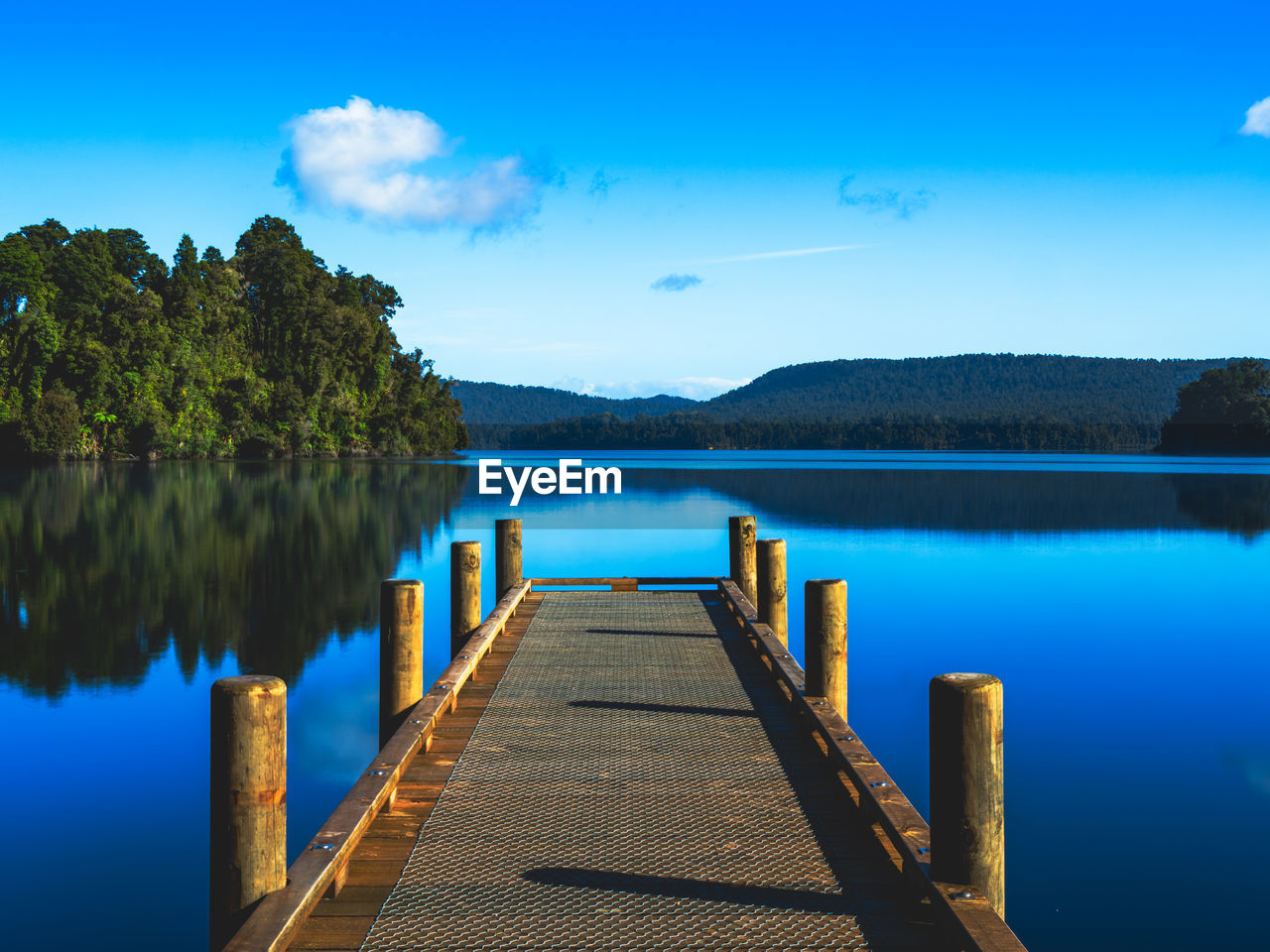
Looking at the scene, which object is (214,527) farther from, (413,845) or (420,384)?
(420,384)

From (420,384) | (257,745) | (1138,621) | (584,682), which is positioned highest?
(420,384)

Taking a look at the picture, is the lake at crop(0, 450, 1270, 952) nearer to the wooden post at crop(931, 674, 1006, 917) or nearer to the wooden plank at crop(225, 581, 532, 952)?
the wooden plank at crop(225, 581, 532, 952)

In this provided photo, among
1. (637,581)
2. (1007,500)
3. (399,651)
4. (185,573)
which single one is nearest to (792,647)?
(637,581)

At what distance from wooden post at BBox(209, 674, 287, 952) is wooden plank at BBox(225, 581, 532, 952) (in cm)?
15

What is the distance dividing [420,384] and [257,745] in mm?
91361

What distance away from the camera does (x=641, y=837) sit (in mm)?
4863

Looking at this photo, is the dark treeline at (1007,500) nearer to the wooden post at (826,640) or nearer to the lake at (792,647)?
the lake at (792,647)

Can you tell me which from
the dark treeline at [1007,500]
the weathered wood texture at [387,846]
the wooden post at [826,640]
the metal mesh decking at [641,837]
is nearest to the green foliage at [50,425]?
the dark treeline at [1007,500]

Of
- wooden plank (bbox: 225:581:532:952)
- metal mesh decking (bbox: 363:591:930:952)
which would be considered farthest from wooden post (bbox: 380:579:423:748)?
metal mesh decking (bbox: 363:591:930:952)

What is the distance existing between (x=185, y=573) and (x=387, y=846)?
56.7 feet

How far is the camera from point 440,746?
6.34m

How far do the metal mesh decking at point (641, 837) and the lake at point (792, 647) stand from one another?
203 cm

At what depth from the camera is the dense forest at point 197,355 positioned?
2467 inches

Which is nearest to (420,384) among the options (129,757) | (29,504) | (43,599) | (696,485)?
(696,485)
